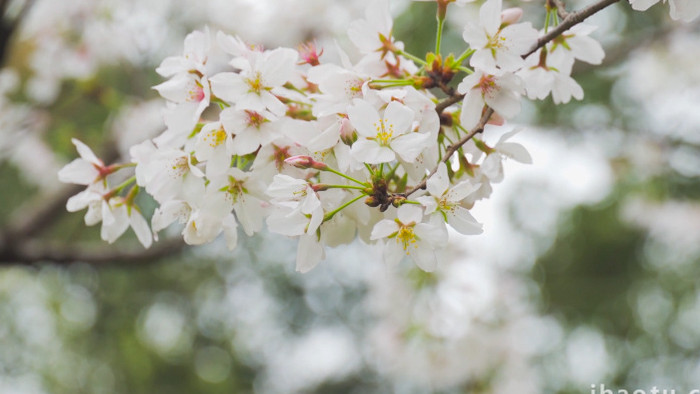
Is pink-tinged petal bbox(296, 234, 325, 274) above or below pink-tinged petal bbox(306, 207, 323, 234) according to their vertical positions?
below

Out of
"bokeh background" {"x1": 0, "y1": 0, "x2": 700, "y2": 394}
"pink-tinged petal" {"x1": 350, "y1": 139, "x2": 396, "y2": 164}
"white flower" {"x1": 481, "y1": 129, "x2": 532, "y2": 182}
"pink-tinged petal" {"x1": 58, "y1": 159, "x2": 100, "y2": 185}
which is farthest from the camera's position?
"bokeh background" {"x1": 0, "y1": 0, "x2": 700, "y2": 394}

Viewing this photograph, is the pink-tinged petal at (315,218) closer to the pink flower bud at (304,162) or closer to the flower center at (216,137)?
the pink flower bud at (304,162)

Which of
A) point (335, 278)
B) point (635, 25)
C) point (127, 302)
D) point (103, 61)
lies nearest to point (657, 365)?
point (335, 278)

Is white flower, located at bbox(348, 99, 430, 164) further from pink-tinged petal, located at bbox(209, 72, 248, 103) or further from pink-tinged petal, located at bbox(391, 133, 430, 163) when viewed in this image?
pink-tinged petal, located at bbox(209, 72, 248, 103)

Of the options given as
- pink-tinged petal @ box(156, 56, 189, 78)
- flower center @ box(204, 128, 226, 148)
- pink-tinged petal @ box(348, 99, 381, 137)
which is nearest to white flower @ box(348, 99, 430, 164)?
pink-tinged petal @ box(348, 99, 381, 137)

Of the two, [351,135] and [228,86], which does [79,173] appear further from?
[351,135]

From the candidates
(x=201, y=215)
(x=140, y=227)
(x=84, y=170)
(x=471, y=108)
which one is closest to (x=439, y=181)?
(x=471, y=108)

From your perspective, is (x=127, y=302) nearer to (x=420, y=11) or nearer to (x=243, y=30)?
(x=243, y=30)
